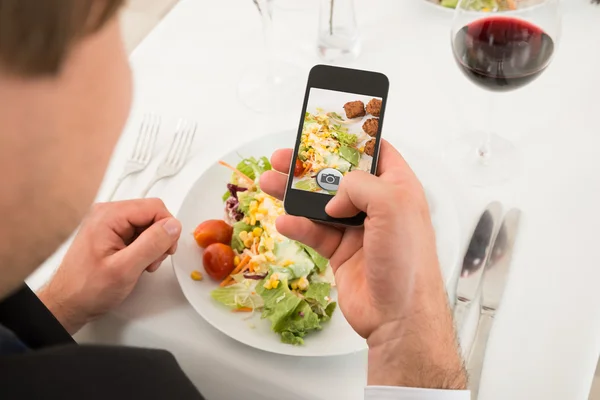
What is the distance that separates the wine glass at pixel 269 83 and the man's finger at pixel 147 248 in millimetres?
358

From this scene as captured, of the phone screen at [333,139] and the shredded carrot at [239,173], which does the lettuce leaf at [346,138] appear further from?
the shredded carrot at [239,173]

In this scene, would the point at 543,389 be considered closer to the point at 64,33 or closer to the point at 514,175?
the point at 514,175

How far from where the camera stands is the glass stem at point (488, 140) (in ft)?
3.14

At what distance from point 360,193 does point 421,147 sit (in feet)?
0.96

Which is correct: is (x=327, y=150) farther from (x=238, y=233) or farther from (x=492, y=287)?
(x=492, y=287)

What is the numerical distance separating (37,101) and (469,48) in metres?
0.68

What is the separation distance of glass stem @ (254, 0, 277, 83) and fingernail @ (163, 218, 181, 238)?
416 millimetres

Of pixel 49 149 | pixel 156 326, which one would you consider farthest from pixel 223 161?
pixel 49 149

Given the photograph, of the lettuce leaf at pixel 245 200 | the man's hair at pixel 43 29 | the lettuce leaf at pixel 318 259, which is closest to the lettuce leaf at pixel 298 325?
the lettuce leaf at pixel 318 259

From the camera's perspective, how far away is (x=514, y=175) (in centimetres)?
93

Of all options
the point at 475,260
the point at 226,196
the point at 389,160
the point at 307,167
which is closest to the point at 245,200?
the point at 226,196

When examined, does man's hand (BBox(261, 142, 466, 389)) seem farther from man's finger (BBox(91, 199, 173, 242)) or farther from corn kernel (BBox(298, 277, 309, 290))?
man's finger (BBox(91, 199, 173, 242))

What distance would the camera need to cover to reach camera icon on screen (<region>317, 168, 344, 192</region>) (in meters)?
0.80

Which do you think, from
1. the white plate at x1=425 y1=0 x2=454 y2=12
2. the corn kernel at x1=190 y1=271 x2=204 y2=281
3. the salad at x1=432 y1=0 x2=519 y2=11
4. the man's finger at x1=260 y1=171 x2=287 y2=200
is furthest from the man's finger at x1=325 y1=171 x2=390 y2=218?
the white plate at x1=425 y1=0 x2=454 y2=12
